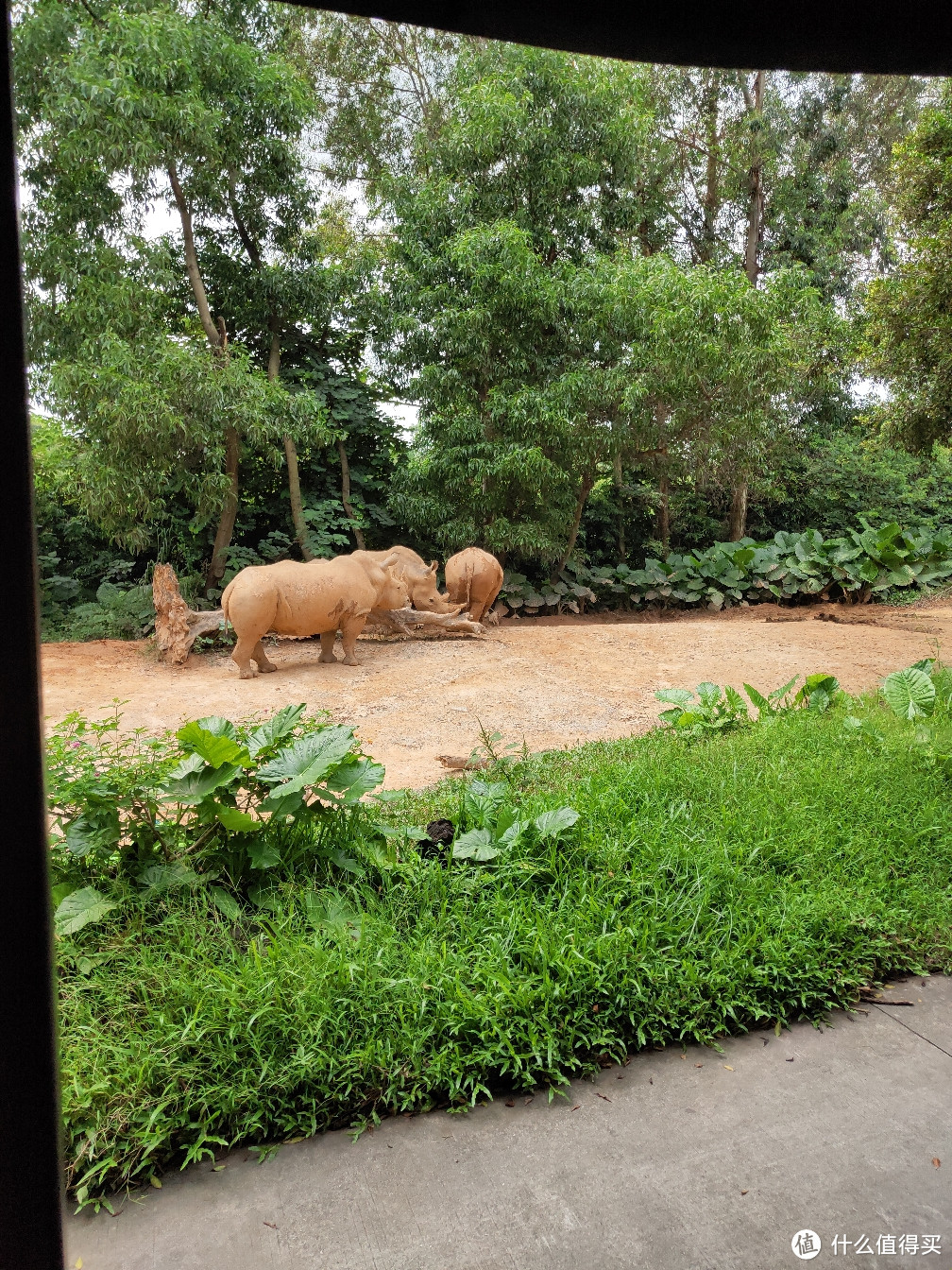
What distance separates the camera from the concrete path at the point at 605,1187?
150 cm

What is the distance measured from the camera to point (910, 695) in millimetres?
4414

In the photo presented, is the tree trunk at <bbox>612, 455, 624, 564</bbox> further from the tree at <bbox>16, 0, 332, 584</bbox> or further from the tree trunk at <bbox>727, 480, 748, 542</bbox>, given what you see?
the tree at <bbox>16, 0, 332, 584</bbox>

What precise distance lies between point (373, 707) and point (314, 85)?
722cm

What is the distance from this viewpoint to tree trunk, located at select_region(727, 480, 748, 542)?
477 inches

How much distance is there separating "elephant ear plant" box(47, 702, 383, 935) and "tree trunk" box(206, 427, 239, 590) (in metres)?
5.70

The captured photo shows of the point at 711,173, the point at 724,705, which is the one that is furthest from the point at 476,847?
the point at 711,173

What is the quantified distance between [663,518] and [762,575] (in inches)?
78.9

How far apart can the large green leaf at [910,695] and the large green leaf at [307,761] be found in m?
3.16

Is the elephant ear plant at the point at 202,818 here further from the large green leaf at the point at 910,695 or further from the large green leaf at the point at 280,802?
the large green leaf at the point at 910,695

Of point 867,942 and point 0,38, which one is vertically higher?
point 0,38

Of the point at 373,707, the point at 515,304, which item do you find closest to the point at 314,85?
the point at 515,304

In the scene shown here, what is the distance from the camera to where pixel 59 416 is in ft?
23.7

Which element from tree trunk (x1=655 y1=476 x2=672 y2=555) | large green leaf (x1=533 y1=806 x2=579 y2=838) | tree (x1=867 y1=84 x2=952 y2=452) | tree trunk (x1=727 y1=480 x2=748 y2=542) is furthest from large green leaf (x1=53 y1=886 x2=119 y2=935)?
tree trunk (x1=727 y1=480 x2=748 y2=542)

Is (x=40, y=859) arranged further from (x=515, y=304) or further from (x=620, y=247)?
(x=620, y=247)
